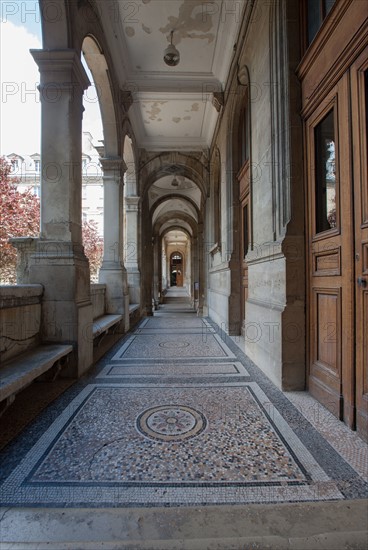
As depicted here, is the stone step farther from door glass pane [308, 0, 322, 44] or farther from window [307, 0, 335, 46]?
door glass pane [308, 0, 322, 44]

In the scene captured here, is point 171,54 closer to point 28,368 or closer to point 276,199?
point 276,199

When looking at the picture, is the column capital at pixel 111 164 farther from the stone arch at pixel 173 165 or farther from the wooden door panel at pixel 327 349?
the wooden door panel at pixel 327 349

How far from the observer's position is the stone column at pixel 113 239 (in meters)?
7.02

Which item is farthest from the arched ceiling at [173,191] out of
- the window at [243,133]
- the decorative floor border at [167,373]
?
the decorative floor border at [167,373]

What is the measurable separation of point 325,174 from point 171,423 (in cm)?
271

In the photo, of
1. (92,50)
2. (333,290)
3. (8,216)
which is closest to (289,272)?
(333,290)

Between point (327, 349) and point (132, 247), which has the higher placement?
point (132, 247)

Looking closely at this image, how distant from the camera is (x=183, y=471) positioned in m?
1.92

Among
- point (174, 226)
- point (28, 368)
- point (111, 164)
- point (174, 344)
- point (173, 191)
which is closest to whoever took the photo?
point (28, 368)

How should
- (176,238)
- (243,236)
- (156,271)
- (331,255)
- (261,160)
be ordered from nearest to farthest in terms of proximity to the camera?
(331,255)
(261,160)
(243,236)
(156,271)
(176,238)

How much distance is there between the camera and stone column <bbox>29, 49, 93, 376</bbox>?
12.4ft

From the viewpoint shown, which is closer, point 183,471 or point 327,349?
point 183,471

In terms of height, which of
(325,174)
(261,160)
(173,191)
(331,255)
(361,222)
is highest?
(173,191)

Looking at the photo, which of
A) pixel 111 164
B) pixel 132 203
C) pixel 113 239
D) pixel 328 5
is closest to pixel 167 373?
pixel 113 239
